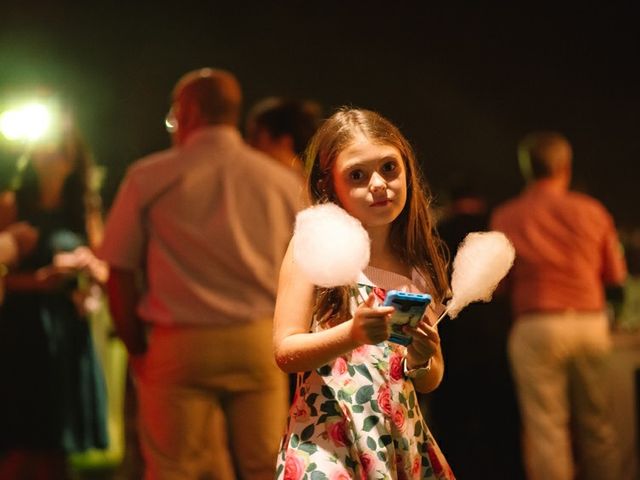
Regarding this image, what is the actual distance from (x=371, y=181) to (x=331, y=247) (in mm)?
177

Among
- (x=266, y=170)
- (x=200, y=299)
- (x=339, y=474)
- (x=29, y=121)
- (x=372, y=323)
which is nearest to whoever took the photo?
(x=372, y=323)

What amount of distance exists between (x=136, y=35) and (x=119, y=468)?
2.28 meters

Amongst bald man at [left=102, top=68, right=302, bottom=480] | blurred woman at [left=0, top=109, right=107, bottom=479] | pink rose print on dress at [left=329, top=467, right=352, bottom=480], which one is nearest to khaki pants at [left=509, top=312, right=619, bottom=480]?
bald man at [left=102, top=68, right=302, bottom=480]

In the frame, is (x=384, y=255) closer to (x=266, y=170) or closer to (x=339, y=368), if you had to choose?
(x=339, y=368)

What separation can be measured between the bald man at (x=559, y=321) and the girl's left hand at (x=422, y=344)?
2.32 metres

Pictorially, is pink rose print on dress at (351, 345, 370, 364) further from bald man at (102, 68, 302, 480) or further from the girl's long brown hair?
bald man at (102, 68, 302, 480)

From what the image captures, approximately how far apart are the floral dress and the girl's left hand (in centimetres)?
5

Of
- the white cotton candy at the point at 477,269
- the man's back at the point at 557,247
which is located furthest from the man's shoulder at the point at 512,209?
the white cotton candy at the point at 477,269

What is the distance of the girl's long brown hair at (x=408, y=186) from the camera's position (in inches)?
68.0

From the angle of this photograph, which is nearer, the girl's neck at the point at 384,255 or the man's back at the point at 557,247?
the girl's neck at the point at 384,255

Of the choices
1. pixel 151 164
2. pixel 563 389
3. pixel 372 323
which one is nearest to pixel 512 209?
pixel 563 389

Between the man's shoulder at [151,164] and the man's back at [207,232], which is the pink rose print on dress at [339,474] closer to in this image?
the man's back at [207,232]

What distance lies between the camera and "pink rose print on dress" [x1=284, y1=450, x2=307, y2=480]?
64.2 inches

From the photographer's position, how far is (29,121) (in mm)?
3363
